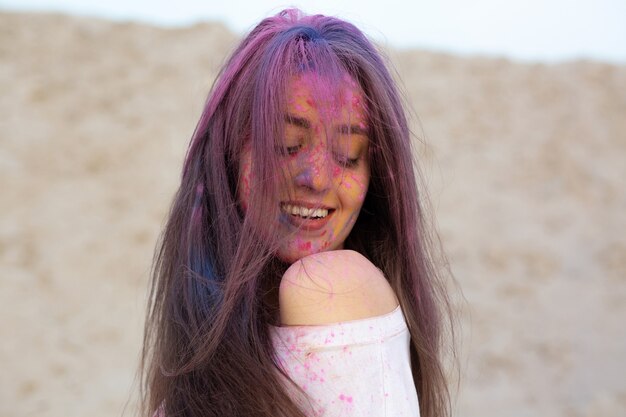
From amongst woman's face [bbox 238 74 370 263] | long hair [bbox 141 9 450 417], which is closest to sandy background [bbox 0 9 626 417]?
long hair [bbox 141 9 450 417]

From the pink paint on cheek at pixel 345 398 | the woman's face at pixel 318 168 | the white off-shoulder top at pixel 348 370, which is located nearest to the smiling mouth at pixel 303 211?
the woman's face at pixel 318 168

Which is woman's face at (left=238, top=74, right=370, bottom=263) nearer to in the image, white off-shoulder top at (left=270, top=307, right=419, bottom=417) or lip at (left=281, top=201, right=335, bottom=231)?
lip at (left=281, top=201, right=335, bottom=231)

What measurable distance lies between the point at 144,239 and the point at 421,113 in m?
5.17

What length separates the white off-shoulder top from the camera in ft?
3.53

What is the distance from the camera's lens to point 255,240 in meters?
1.23

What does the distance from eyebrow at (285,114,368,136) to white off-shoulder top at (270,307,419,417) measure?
339 millimetres

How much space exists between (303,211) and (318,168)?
0.08 metres

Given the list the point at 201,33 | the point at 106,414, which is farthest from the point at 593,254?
the point at 201,33

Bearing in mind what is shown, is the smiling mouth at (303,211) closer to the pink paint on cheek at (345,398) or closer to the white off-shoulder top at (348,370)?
the white off-shoulder top at (348,370)

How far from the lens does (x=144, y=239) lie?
28.8 ft

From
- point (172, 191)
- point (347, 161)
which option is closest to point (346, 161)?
point (347, 161)

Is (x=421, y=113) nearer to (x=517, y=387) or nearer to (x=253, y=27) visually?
(x=517, y=387)

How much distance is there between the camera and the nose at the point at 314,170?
125 cm

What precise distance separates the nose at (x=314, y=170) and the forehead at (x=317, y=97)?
0.07 metres
